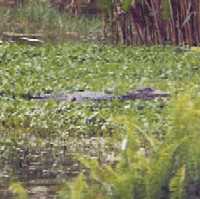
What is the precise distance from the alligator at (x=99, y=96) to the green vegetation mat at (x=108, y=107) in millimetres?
154

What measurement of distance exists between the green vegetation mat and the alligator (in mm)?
154

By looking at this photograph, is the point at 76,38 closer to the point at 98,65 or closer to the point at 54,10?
the point at 54,10

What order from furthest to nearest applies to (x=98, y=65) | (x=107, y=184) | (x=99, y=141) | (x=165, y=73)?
(x=98, y=65) < (x=165, y=73) < (x=99, y=141) < (x=107, y=184)

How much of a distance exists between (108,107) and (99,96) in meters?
0.41

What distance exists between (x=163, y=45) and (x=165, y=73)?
333 cm

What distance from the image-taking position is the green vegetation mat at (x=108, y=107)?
5238 millimetres

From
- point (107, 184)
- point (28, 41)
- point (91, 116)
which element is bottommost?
point (107, 184)

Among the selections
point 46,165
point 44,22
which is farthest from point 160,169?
point 44,22

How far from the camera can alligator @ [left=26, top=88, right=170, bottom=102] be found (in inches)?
375

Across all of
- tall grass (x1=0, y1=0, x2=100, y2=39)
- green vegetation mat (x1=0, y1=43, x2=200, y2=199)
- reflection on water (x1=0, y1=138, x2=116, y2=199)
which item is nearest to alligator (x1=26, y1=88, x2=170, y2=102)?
green vegetation mat (x1=0, y1=43, x2=200, y2=199)

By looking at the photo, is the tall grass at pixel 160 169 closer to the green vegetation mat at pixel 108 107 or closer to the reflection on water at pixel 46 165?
the green vegetation mat at pixel 108 107

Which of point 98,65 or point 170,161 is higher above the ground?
point 98,65

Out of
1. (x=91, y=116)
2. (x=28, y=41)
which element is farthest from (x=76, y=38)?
(x=91, y=116)

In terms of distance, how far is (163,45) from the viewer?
47.6 ft
